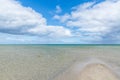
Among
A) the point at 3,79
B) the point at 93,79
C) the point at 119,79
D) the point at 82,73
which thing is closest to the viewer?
the point at 93,79

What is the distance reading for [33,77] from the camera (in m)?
10.6

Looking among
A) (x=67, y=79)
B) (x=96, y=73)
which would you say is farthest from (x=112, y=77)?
(x=67, y=79)

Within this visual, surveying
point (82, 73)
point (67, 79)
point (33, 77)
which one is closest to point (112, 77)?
point (82, 73)

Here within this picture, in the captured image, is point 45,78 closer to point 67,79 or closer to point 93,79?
point 67,79

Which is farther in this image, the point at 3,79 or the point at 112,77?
the point at 3,79

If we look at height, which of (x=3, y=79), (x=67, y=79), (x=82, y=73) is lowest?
(x=3, y=79)

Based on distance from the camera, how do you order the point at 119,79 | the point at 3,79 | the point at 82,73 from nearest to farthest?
the point at 82,73, the point at 119,79, the point at 3,79

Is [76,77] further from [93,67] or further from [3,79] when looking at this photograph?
[3,79]

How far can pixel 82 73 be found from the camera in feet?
22.2

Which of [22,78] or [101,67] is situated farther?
[22,78]

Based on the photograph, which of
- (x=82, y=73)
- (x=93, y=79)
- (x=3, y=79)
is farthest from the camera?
(x=3, y=79)

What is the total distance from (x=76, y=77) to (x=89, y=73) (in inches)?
28.9

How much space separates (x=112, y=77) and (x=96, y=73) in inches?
43.5

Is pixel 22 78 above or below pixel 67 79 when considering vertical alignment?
below
